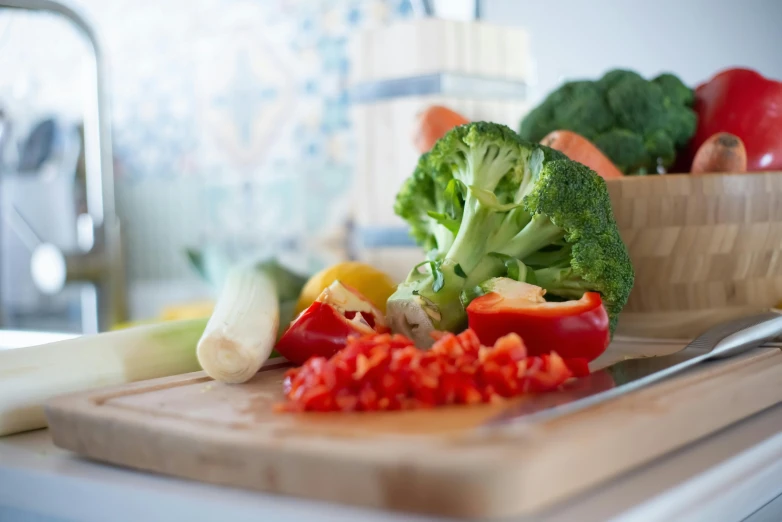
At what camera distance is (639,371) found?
2.39 feet

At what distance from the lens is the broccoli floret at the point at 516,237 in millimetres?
866

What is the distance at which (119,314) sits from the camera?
76.7 inches

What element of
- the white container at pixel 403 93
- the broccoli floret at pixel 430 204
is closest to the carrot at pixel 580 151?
the broccoli floret at pixel 430 204

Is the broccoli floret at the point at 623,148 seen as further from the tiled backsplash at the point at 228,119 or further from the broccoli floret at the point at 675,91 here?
the tiled backsplash at the point at 228,119

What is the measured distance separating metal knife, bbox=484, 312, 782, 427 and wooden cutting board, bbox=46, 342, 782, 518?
0.04 feet

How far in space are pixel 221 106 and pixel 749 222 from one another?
345cm

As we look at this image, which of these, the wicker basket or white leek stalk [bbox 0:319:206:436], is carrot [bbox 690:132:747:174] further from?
white leek stalk [bbox 0:319:206:436]

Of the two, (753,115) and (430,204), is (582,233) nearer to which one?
(430,204)

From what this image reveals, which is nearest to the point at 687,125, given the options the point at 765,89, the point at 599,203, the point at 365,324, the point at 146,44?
the point at 765,89

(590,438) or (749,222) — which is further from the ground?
(749,222)

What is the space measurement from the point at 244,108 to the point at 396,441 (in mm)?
3748

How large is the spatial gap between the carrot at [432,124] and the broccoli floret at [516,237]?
220 millimetres

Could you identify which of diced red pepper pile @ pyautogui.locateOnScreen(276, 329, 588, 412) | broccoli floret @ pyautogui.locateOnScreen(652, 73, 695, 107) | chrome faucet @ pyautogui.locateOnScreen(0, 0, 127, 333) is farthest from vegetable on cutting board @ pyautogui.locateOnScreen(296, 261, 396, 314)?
chrome faucet @ pyautogui.locateOnScreen(0, 0, 127, 333)

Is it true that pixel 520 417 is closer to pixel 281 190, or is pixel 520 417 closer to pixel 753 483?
pixel 753 483
